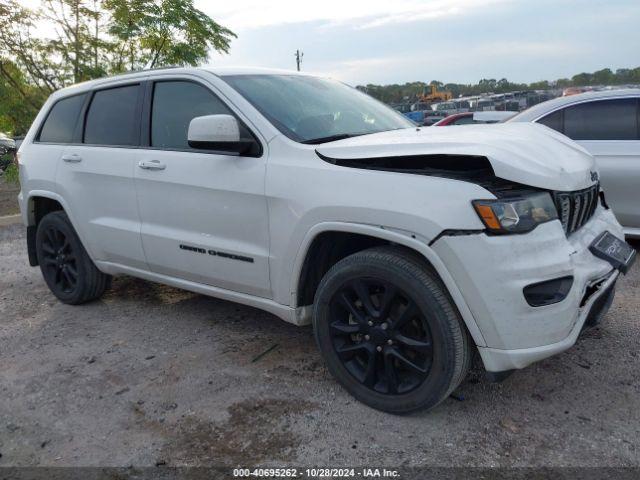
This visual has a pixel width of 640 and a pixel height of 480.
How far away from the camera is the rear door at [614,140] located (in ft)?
17.5

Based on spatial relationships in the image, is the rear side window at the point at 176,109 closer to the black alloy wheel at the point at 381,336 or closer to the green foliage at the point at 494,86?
the black alloy wheel at the point at 381,336

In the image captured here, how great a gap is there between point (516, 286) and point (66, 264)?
373 cm

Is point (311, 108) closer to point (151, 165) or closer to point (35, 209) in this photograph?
point (151, 165)

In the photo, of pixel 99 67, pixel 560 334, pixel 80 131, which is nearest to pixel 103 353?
pixel 80 131

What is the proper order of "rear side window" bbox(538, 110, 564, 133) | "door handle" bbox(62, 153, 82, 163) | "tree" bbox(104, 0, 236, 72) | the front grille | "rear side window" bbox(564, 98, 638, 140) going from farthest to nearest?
"tree" bbox(104, 0, 236, 72)
"rear side window" bbox(538, 110, 564, 133)
"rear side window" bbox(564, 98, 638, 140)
"door handle" bbox(62, 153, 82, 163)
the front grille

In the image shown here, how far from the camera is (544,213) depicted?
2.61m

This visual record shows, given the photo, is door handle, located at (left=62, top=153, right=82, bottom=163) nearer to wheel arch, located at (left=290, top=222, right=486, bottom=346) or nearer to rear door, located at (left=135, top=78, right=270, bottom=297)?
rear door, located at (left=135, top=78, right=270, bottom=297)

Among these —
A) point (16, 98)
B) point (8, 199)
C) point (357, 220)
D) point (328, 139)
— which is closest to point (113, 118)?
point (328, 139)

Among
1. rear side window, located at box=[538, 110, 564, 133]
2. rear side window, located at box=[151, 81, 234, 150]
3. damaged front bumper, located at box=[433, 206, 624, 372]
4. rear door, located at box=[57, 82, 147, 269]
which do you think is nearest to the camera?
damaged front bumper, located at box=[433, 206, 624, 372]

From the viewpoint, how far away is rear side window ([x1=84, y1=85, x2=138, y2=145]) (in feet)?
13.5

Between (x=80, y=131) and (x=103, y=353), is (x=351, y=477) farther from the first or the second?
(x=80, y=131)

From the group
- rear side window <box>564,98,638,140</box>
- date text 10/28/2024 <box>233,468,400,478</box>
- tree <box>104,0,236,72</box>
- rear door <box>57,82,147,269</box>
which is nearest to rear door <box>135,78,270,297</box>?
rear door <box>57,82,147,269</box>

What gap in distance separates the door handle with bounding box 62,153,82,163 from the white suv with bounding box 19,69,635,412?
1cm

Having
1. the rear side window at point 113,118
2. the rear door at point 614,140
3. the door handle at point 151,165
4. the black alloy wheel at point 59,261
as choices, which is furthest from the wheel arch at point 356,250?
the rear door at point 614,140
